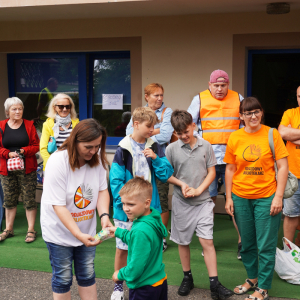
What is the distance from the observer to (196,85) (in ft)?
19.6

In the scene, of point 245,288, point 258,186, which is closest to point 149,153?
point 258,186

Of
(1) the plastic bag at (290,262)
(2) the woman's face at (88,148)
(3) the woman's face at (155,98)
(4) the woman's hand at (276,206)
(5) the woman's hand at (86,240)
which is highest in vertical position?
(3) the woman's face at (155,98)

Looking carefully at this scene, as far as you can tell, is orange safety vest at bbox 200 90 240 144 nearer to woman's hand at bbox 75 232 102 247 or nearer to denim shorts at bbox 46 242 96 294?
denim shorts at bbox 46 242 96 294

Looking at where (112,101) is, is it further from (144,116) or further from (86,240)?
(86,240)

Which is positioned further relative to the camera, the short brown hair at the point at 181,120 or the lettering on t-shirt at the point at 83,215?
the short brown hair at the point at 181,120

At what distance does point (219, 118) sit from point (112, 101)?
291 centimetres

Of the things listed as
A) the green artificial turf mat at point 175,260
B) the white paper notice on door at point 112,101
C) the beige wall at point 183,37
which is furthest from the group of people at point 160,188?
the white paper notice on door at point 112,101

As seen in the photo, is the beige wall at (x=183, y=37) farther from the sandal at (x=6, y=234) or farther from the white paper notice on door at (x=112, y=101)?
the sandal at (x=6, y=234)

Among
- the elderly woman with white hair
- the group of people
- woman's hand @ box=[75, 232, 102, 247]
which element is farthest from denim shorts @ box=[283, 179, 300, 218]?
the elderly woman with white hair

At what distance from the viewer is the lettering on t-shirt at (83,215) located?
2762mm

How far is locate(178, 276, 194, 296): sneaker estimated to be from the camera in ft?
11.8

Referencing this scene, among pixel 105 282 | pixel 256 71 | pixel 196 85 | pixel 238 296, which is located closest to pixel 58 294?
pixel 105 282

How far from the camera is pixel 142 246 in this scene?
238 cm

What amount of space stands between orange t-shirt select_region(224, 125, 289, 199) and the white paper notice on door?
3553 millimetres
